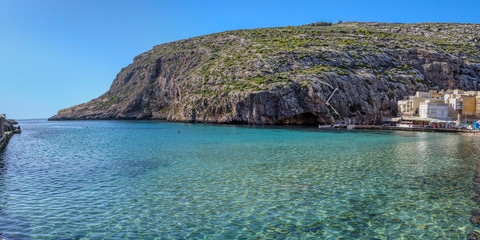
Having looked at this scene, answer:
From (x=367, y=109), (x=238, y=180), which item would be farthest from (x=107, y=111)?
(x=238, y=180)

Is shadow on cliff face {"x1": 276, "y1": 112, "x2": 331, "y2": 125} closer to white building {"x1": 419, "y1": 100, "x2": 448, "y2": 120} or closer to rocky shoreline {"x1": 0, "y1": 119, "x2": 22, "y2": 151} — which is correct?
white building {"x1": 419, "y1": 100, "x2": 448, "y2": 120}

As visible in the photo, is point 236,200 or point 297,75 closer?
point 236,200

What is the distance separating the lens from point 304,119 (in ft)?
273

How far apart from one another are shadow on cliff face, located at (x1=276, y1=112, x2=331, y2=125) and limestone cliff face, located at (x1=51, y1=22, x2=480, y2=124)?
0.28 metres

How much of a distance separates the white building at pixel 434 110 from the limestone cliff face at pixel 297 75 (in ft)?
36.7

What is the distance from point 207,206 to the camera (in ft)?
40.4

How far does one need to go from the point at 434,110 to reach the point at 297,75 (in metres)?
36.6

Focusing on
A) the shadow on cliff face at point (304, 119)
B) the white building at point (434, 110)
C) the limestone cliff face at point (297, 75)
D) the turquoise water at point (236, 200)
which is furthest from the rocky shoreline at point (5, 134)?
the white building at point (434, 110)

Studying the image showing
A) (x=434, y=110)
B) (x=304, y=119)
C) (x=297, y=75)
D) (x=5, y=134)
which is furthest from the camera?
(x=297, y=75)

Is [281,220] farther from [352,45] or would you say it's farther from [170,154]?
[352,45]

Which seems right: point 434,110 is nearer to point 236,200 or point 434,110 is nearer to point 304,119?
point 304,119

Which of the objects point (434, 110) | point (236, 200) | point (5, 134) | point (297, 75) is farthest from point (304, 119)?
point (236, 200)

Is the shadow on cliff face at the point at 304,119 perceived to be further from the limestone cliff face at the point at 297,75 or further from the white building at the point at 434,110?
the white building at the point at 434,110

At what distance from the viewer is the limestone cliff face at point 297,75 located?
81188mm
